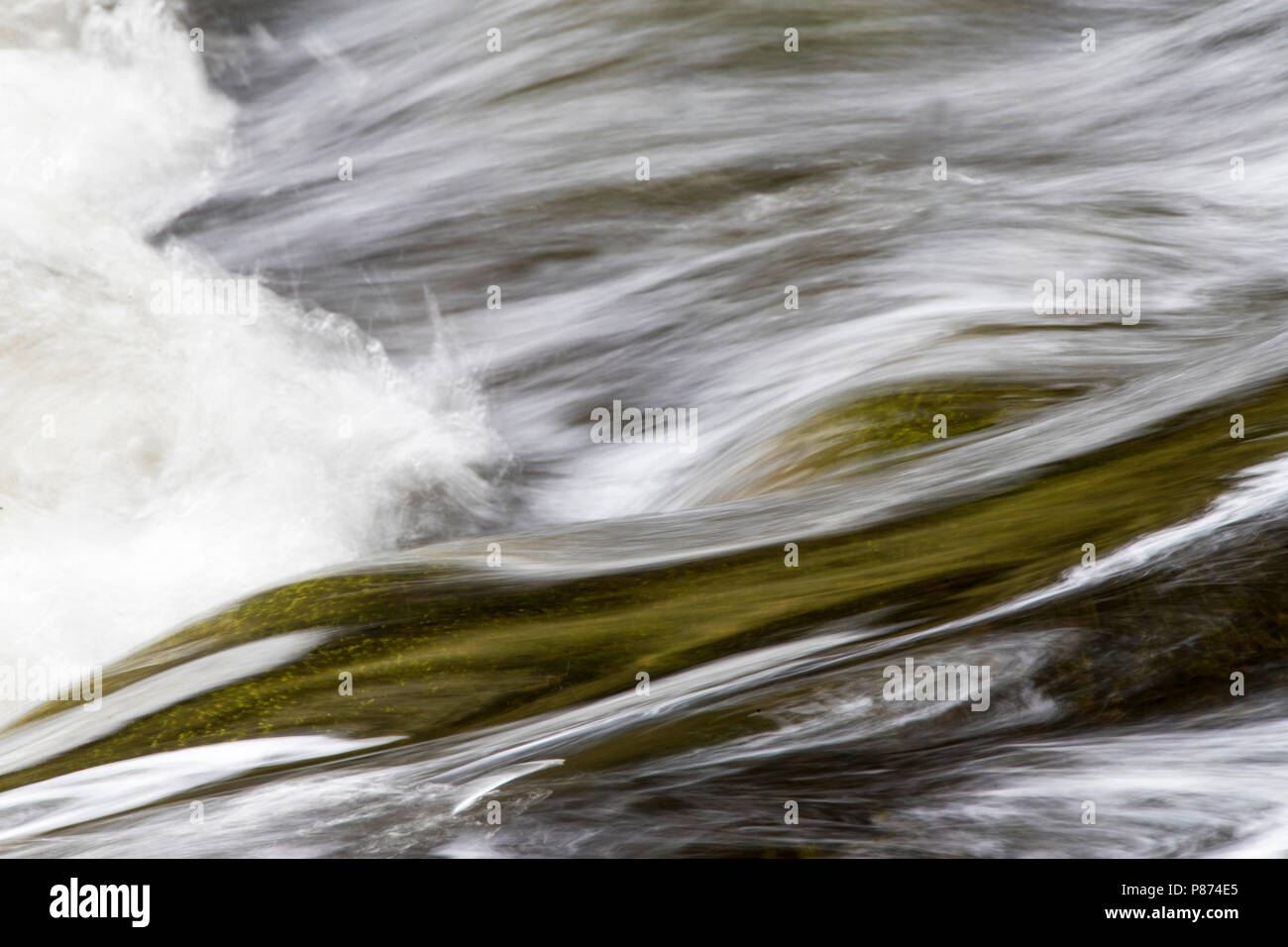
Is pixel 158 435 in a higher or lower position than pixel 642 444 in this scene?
higher

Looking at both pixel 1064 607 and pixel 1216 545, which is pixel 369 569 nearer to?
pixel 1064 607

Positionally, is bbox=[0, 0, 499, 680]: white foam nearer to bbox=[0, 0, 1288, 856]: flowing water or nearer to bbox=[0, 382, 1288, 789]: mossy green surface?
bbox=[0, 0, 1288, 856]: flowing water

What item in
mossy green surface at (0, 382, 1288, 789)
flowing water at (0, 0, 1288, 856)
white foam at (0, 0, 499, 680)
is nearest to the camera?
flowing water at (0, 0, 1288, 856)

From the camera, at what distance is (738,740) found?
3010mm

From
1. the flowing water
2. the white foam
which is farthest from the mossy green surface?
the white foam

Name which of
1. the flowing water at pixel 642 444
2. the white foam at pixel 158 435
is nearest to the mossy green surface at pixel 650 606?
the flowing water at pixel 642 444

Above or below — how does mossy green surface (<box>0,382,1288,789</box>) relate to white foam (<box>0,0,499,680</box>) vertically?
below

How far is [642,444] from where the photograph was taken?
7234mm

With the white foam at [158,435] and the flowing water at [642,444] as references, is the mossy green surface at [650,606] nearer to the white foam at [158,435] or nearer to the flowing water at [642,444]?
the flowing water at [642,444]

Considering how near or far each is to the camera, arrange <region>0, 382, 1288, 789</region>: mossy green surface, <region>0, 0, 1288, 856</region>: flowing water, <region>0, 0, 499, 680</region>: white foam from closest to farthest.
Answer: <region>0, 0, 1288, 856</region>: flowing water → <region>0, 382, 1288, 789</region>: mossy green surface → <region>0, 0, 499, 680</region>: white foam

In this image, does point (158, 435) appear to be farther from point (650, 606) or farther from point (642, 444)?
point (650, 606)

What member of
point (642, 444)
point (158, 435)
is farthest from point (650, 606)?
point (158, 435)

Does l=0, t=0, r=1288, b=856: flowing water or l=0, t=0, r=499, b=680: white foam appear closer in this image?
l=0, t=0, r=1288, b=856: flowing water

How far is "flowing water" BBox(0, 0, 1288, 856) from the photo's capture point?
2959mm
